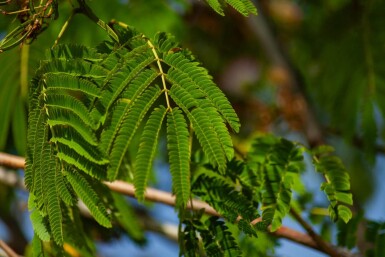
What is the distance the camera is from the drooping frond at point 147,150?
6.37 feet

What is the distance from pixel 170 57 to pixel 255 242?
0.86 m

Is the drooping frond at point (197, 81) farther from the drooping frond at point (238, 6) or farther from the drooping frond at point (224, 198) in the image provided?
the drooping frond at point (224, 198)

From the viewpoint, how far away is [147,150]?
6.45 ft

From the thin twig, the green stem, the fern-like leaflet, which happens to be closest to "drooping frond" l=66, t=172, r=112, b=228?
the fern-like leaflet

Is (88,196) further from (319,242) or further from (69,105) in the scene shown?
(319,242)

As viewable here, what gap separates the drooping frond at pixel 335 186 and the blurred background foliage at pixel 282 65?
676 millimetres

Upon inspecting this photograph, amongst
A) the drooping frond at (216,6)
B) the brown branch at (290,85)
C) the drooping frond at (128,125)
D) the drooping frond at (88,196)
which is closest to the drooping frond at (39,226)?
the drooping frond at (88,196)

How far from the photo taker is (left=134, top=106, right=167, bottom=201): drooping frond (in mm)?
1940

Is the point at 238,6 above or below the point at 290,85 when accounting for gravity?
below

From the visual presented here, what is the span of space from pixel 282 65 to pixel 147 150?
2749mm

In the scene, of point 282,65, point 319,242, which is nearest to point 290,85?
point 282,65

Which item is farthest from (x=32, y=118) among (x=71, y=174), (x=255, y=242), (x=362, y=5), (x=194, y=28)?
(x=194, y=28)

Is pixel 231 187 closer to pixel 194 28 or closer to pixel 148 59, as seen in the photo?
pixel 148 59

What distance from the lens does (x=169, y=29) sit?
3916 millimetres
